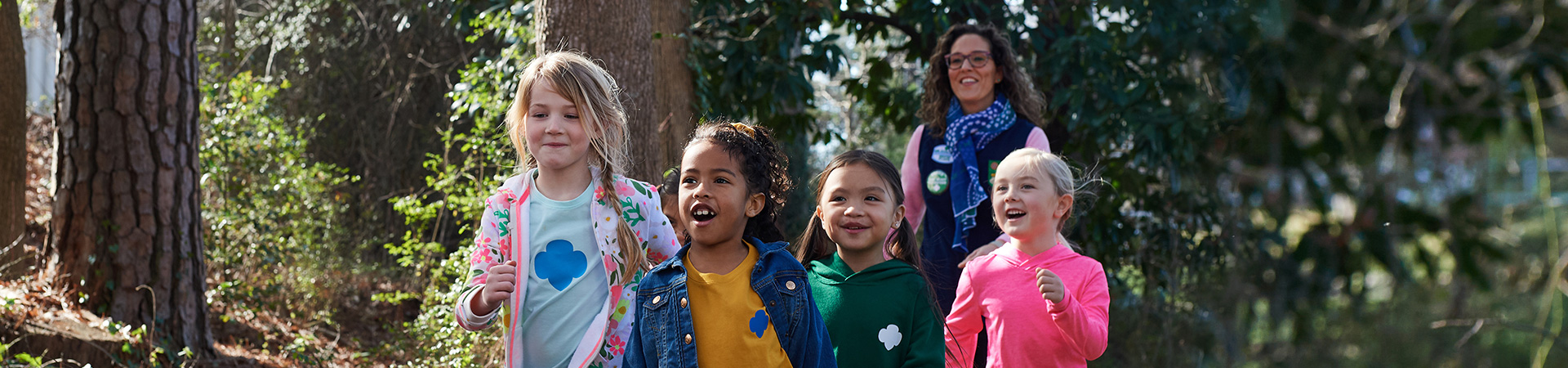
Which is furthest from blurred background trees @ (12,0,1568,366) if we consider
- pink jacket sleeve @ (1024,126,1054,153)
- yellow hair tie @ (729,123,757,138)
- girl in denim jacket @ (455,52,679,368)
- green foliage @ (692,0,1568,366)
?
girl in denim jacket @ (455,52,679,368)

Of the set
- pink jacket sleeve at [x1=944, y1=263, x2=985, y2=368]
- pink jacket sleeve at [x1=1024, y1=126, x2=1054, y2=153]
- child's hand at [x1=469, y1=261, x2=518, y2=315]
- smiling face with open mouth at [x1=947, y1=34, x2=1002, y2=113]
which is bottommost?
pink jacket sleeve at [x1=944, y1=263, x2=985, y2=368]

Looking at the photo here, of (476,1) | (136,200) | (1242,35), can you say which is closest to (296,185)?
(476,1)

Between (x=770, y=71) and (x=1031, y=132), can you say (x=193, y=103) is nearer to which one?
(x=770, y=71)

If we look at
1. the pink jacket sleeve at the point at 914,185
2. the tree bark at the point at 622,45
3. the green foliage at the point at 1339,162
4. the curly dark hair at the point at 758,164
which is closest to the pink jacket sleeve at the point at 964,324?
the curly dark hair at the point at 758,164

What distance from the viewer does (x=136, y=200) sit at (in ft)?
15.0

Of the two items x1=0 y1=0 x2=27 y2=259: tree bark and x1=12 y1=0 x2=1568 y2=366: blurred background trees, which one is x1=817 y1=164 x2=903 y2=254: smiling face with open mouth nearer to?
x1=12 y1=0 x2=1568 y2=366: blurred background trees

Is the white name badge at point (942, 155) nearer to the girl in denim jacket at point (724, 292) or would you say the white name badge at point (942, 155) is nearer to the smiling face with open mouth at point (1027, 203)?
the smiling face with open mouth at point (1027, 203)

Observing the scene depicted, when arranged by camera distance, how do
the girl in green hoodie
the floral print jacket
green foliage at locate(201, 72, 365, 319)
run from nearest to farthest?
the girl in green hoodie → the floral print jacket → green foliage at locate(201, 72, 365, 319)

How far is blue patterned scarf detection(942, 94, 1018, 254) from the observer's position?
320 cm

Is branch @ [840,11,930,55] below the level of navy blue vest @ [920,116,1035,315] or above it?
above

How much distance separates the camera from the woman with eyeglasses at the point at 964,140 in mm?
3205

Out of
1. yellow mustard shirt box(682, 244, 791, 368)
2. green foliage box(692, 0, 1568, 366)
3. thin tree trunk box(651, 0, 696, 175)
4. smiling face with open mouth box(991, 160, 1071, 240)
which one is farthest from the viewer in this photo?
thin tree trunk box(651, 0, 696, 175)

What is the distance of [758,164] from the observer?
227 centimetres

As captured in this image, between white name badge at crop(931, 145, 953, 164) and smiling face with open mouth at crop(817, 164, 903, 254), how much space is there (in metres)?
0.93
